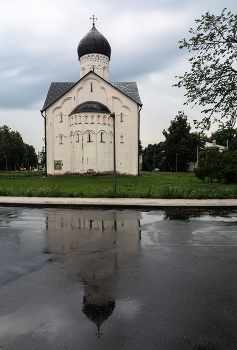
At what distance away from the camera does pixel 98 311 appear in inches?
133

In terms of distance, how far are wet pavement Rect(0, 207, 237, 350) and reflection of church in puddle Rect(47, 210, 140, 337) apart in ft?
0.06

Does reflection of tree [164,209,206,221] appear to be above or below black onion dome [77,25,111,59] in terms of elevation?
below

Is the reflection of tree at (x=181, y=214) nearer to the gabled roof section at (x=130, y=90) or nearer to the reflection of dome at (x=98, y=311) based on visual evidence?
the reflection of dome at (x=98, y=311)

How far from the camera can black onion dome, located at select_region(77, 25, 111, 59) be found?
142 ft

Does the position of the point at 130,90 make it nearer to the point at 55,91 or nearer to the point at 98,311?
the point at 55,91

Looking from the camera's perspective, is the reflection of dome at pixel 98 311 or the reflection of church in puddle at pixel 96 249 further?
the reflection of church in puddle at pixel 96 249

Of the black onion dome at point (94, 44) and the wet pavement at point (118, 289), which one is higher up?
the black onion dome at point (94, 44)

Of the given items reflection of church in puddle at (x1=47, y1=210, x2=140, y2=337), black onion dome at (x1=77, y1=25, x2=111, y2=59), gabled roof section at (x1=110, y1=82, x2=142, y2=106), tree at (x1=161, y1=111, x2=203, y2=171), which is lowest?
reflection of church in puddle at (x1=47, y1=210, x2=140, y2=337)

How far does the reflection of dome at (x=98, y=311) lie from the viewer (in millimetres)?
3195

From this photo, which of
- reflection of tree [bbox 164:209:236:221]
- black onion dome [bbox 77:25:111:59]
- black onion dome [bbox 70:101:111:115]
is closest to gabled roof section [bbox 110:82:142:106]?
black onion dome [bbox 77:25:111:59]

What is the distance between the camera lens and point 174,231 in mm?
7801

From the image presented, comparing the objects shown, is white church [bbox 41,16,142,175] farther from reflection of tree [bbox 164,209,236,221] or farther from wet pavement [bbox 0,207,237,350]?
wet pavement [bbox 0,207,237,350]

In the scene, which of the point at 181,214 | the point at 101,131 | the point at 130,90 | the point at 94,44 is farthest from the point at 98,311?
the point at 94,44

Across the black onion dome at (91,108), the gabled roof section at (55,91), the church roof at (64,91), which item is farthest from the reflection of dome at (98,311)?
the gabled roof section at (55,91)
